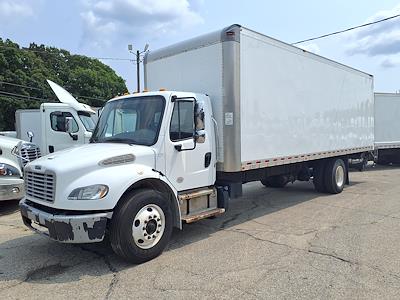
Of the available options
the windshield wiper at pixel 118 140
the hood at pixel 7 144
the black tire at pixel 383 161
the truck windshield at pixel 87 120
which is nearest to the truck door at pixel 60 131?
the truck windshield at pixel 87 120

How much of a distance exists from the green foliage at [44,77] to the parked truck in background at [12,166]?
98.1 ft

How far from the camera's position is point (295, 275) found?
4824mm

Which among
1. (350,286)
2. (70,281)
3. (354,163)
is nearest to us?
(350,286)

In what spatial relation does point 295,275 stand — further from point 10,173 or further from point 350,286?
point 10,173

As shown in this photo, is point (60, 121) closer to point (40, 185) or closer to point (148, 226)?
point (40, 185)

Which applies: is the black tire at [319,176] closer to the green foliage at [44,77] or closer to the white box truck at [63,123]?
the white box truck at [63,123]

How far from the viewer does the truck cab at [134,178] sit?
5000 mm

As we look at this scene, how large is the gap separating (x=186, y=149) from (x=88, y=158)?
1.60m

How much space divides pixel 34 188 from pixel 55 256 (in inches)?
41.3

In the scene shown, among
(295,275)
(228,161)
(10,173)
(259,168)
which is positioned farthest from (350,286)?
(10,173)

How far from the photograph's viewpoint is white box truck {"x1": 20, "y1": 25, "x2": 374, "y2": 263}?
5.09 m

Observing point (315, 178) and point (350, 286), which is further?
point (315, 178)

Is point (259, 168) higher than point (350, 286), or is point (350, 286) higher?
point (259, 168)

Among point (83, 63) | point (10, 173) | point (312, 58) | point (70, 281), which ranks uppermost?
point (83, 63)
